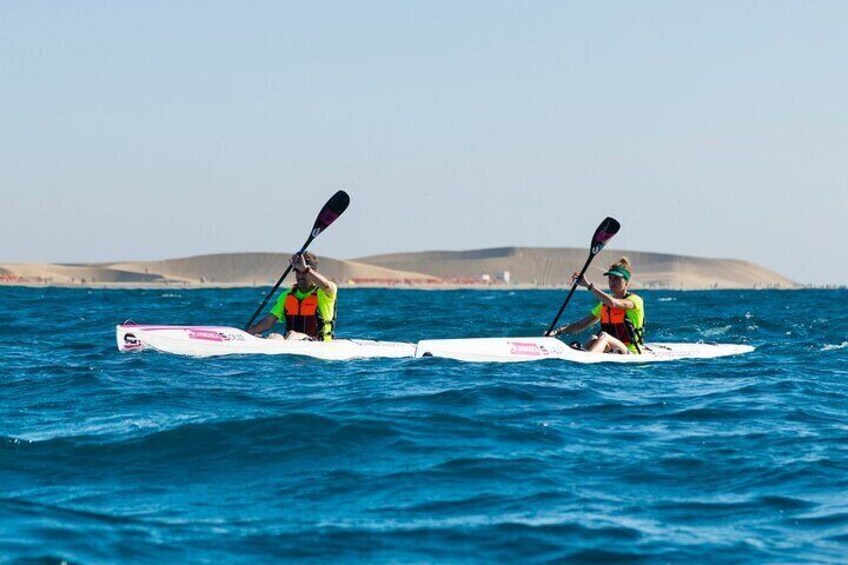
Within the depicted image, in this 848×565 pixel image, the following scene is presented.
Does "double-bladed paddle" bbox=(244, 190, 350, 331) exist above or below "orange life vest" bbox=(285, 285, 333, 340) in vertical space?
above

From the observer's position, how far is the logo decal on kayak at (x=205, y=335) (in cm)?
1800

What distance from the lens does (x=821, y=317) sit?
120ft

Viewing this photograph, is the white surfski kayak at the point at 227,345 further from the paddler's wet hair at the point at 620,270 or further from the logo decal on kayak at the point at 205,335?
the paddler's wet hair at the point at 620,270

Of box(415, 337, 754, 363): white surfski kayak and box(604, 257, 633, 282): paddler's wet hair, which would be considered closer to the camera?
box(604, 257, 633, 282): paddler's wet hair

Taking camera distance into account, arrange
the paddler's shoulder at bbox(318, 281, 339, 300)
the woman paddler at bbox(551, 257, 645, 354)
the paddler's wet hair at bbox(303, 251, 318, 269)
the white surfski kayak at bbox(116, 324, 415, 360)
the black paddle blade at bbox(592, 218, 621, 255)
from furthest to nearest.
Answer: the black paddle blade at bbox(592, 218, 621, 255) < the woman paddler at bbox(551, 257, 645, 354) < the white surfski kayak at bbox(116, 324, 415, 360) < the paddler's shoulder at bbox(318, 281, 339, 300) < the paddler's wet hair at bbox(303, 251, 318, 269)

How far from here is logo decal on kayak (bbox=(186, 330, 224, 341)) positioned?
59.1 feet

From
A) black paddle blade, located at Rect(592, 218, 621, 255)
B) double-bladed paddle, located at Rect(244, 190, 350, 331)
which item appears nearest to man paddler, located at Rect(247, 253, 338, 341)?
double-bladed paddle, located at Rect(244, 190, 350, 331)

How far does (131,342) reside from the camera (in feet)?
60.7

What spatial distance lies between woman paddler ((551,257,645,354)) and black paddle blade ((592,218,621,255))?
92.6 inches

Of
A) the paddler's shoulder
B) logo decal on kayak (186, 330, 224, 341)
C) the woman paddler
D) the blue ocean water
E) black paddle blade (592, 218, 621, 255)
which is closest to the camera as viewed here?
the blue ocean water

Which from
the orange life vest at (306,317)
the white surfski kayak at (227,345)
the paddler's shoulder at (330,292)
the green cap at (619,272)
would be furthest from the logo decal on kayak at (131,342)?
the green cap at (619,272)

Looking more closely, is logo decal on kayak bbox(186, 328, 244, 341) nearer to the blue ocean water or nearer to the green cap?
the blue ocean water

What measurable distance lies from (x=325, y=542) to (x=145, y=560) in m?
1.07

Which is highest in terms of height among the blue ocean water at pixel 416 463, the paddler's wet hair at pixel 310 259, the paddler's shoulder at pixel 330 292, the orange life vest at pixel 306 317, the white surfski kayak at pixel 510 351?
the paddler's wet hair at pixel 310 259
